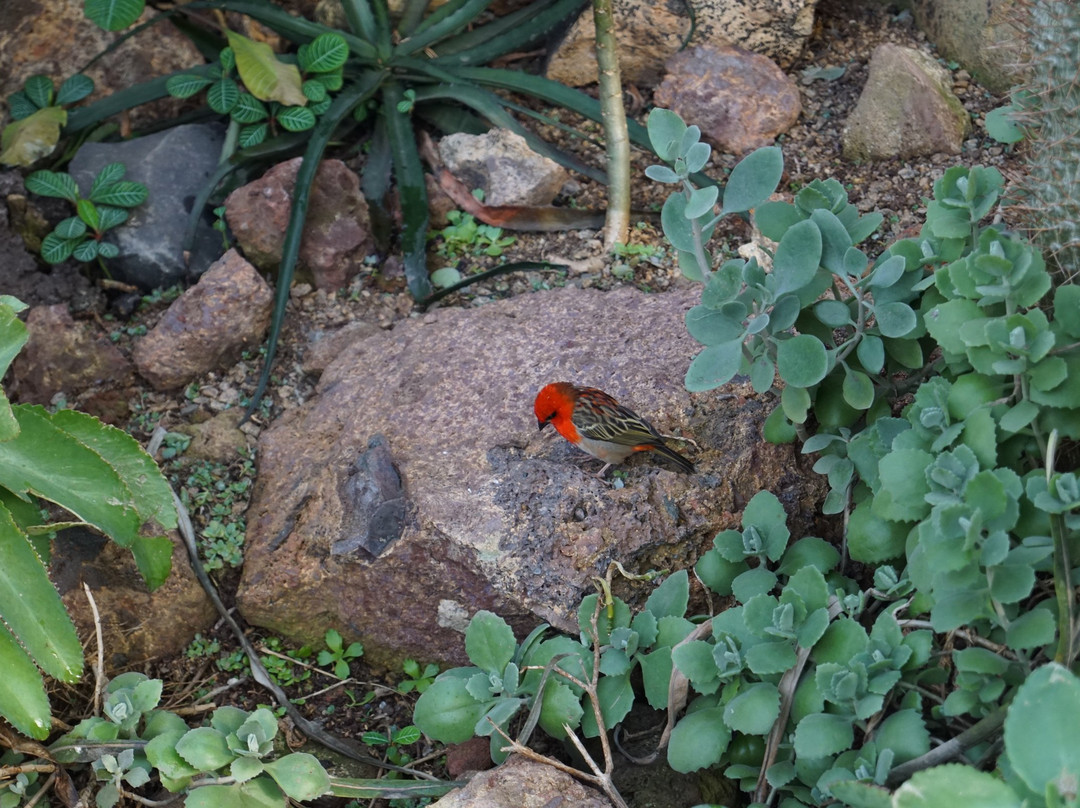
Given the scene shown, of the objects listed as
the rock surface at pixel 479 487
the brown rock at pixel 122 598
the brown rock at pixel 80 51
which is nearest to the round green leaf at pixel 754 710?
the rock surface at pixel 479 487

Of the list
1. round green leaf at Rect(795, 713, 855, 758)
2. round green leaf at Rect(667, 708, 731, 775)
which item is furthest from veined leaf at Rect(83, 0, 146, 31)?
round green leaf at Rect(795, 713, 855, 758)

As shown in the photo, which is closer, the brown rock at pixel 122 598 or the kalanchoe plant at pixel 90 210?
the brown rock at pixel 122 598

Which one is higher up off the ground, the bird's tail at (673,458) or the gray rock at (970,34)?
the gray rock at (970,34)

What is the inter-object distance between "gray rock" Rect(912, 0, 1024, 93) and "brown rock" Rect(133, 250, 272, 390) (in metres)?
2.97

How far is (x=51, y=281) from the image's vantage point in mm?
3945

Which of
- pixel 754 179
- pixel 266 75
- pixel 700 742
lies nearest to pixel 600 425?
pixel 754 179

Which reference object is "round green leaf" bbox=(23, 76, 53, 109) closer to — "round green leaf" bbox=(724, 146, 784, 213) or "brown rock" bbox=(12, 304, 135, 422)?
"brown rock" bbox=(12, 304, 135, 422)

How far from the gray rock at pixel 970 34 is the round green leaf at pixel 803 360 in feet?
7.72

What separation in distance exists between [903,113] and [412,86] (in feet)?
6.60

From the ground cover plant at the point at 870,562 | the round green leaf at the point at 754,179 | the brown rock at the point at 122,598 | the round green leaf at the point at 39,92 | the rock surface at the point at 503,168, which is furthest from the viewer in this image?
the round green leaf at the point at 39,92

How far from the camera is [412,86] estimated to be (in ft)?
14.6

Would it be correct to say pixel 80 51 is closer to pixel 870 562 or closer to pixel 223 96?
pixel 223 96

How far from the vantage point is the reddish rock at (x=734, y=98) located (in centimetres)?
424

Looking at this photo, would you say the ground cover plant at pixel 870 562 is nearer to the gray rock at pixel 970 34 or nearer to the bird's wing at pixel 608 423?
the bird's wing at pixel 608 423
